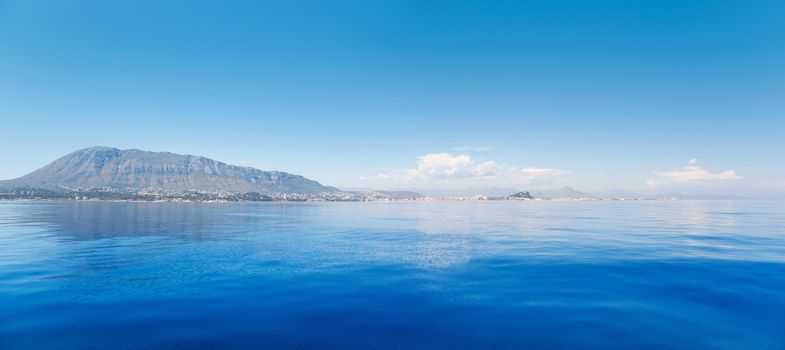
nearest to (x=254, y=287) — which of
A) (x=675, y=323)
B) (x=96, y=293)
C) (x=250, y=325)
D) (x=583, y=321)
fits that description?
(x=250, y=325)

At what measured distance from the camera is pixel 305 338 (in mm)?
16703

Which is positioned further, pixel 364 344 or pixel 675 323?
pixel 675 323

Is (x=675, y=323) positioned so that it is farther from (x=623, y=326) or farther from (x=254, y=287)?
(x=254, y=287)

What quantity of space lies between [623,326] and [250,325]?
18539 mm

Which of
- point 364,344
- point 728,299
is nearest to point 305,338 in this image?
point 364,344

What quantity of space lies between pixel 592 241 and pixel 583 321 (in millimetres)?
32070

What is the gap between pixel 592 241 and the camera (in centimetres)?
4647

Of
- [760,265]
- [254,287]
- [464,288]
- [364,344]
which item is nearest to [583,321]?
[464,288]

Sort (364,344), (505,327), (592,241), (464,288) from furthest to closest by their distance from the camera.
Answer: (592,241)
(464,288)
(505,327)
(364,344)

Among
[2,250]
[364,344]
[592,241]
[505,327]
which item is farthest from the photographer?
[592,241]

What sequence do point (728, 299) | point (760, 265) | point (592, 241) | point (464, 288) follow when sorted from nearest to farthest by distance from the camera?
point (728, 299) → point (464, 288) → point (760, 265) → point (592, 241)

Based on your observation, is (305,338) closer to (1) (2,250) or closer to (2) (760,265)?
(2) (760,265)

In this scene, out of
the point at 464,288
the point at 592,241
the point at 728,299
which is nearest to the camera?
the point at 728,299

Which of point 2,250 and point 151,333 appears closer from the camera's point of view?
point 151,333
